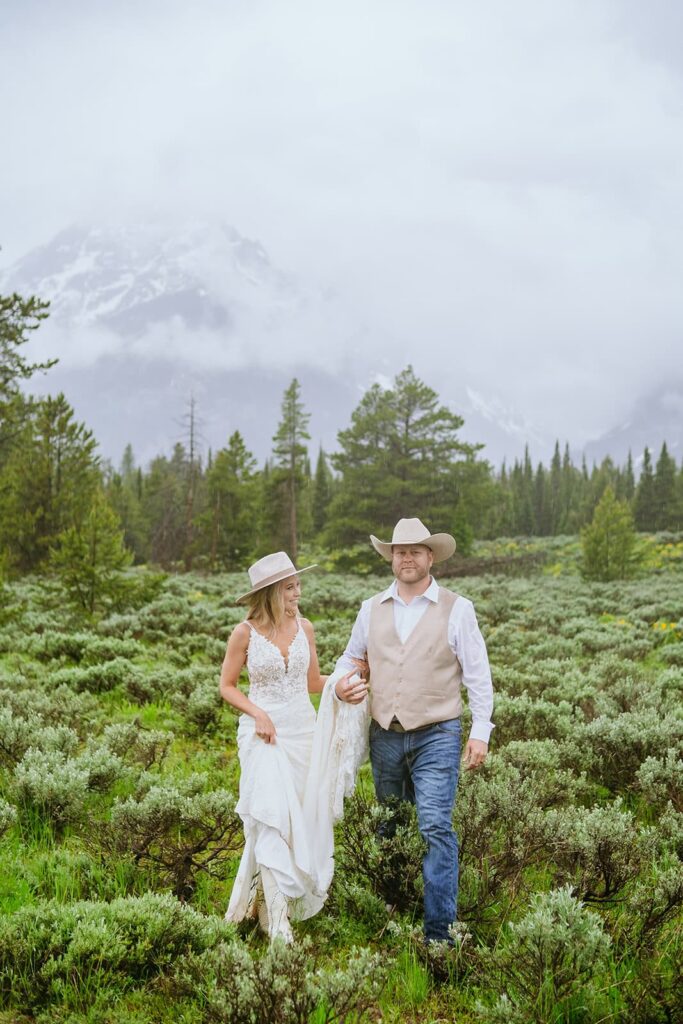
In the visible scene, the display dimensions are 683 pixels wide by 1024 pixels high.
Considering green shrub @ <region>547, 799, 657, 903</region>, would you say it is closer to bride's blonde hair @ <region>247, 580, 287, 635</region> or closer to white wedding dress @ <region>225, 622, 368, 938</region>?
white wedding dress @ <region>225, 622, 368, 938</region>

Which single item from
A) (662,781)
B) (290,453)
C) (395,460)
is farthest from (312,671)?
(290,453)

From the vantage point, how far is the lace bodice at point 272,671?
3.94 m

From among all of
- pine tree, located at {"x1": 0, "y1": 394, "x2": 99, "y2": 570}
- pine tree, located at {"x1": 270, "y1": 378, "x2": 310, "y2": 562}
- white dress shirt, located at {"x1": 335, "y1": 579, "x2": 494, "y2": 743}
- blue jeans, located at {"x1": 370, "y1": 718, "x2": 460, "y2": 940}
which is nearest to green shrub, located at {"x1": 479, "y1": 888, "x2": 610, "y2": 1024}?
blue jeans, located at {"x1": 370, "y1": 718, "x2": 460, "y2": 940}

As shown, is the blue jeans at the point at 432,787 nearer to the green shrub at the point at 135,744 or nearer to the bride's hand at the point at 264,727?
the bride's hand at the point at 264,727

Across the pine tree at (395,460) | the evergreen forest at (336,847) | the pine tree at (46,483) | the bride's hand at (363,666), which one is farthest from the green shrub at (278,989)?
the pine tree at (395,460)

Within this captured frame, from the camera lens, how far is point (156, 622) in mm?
13570

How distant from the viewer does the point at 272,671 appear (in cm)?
394

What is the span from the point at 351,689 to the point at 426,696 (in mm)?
422

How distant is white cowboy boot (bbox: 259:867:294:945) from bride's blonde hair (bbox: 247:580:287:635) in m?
1.34

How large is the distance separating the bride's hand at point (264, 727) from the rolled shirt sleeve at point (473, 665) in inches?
44.7

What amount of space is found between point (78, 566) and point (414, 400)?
24.3 m

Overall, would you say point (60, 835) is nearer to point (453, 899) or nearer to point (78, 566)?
point (453, 899)

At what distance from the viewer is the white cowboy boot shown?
138 inches

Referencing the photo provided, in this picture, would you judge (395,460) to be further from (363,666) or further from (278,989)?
(278,989)
